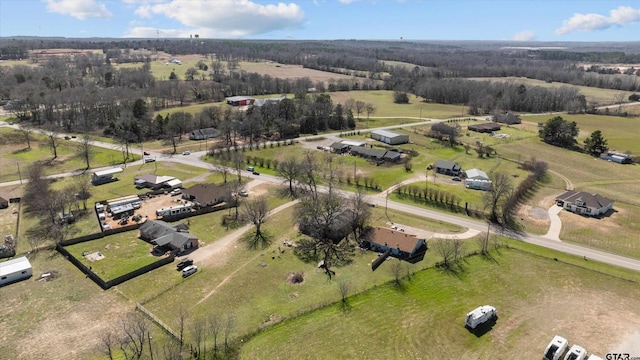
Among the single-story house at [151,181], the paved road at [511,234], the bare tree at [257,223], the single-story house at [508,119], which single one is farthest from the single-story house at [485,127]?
the single-story house at [151,181]

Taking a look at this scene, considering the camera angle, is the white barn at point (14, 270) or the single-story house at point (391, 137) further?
the single-story house at point (391, 137)

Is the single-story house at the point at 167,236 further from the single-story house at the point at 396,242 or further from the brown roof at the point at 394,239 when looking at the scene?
the brown roof at the point at 394,239

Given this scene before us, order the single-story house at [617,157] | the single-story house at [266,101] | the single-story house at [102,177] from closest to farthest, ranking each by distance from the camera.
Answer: the single-story house at [102,177], the single-story house at [617,157], the single-story house at [266,101]

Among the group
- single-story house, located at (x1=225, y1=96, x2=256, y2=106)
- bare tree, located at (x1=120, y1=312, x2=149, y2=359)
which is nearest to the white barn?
bare tree, located at (x1=120, y1=312, x2=149, y2=359)

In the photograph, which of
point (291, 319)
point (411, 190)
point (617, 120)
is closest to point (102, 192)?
point (291, 319)

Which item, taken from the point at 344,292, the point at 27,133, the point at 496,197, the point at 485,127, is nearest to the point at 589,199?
the point at 496,197

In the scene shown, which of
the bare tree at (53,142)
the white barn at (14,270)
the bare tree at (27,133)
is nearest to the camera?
the white barn at (14,270)
